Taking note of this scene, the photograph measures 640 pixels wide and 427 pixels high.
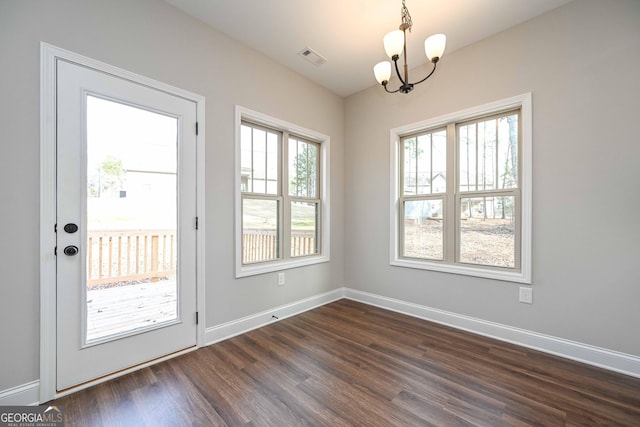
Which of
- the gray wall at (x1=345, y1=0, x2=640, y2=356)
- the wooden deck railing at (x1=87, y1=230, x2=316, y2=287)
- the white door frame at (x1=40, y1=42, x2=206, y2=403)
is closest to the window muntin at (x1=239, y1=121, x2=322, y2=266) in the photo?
the wooden deck railing at (x1=87, y1=230, x2=316, y2=287)

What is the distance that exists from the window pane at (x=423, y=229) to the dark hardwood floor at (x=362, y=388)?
1.01 m

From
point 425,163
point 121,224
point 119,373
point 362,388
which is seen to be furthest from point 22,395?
point 425,163

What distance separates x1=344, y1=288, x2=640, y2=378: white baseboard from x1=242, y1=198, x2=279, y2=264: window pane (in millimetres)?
1647

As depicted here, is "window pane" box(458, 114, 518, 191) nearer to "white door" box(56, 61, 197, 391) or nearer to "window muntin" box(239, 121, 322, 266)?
"window muntin" box(239, 121, 322, 266)

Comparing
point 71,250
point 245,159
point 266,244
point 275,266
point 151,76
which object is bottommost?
point 275,266

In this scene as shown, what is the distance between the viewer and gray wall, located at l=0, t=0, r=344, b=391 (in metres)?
1.56

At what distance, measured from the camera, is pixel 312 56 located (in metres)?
2.93

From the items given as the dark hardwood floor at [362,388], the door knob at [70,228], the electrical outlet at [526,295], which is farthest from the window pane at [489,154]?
the door knob at [70,228]

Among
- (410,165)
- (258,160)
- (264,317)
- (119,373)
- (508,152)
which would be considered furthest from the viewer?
(410,165)

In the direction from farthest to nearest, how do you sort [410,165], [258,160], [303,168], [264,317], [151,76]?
[303,168], [410,165], [258,160], [264,317], [151,76]

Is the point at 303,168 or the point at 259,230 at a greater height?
the point at 303,168

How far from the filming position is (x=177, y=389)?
5.86 ft

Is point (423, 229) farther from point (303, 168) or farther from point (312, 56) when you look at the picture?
point (312, 56)

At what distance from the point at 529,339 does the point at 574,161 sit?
5.38ft
